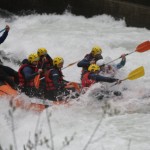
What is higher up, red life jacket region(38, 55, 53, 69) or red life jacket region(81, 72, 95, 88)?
red life jacket region(38, 55, 53, 69)

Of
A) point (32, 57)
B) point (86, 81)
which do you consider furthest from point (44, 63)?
point (86, 81)

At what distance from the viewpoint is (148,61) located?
992cm

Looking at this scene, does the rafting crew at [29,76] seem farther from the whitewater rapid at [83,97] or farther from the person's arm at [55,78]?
the whitewater rapid at [83,97]

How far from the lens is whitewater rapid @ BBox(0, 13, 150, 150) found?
485 cm

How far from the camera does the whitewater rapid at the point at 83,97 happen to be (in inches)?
191

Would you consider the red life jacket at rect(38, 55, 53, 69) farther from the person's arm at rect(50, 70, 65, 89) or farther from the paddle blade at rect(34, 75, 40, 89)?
the paddle blade at rect(34, 75, 40, 89)

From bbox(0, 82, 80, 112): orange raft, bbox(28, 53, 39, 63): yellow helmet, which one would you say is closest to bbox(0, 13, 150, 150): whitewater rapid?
bbox(0, 82, 80, 112): orange raft

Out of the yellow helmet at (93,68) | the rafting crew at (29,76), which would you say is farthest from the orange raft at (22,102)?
the yellow helmet at (93,68)

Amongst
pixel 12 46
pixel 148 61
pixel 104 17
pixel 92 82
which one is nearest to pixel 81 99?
pixel 92 82

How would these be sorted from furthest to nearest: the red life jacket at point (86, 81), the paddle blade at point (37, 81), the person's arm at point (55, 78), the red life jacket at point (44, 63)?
the red life jacket at point (44, 63) < the red life jacket at point (86, 81) < the person's arm at point (55, 78) < the paddle blade at point (37, 81)

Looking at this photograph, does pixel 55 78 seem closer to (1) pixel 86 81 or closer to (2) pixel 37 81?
(2) pixel 37 81

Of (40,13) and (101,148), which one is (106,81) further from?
(40,13)

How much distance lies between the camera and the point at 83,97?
663cm

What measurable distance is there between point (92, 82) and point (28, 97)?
1.08 metres
